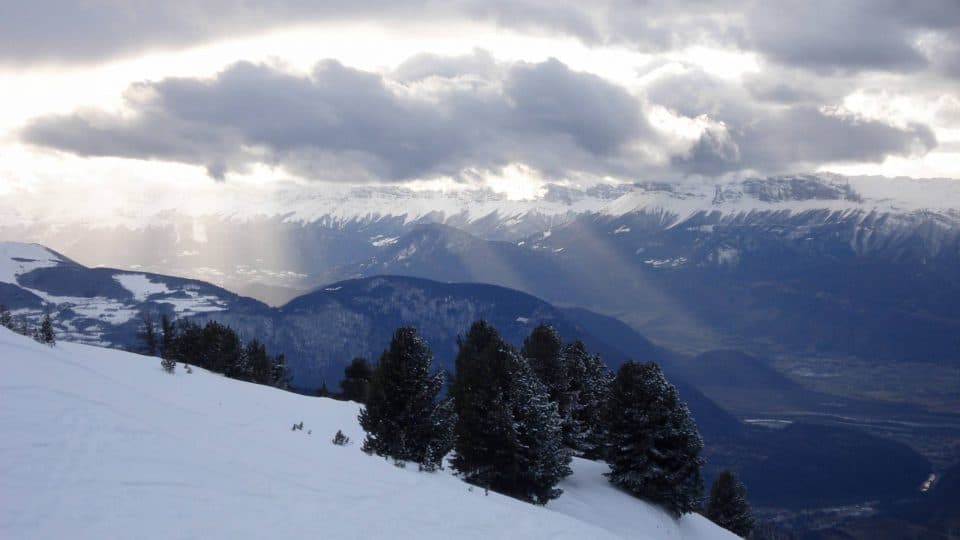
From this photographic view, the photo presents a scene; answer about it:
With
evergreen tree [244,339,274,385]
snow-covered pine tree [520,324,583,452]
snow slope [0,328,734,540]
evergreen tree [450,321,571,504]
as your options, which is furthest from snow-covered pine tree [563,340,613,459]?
evergreen tree [244,339,274,385]

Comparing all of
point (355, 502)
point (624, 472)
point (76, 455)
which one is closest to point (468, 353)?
point (624, 472)

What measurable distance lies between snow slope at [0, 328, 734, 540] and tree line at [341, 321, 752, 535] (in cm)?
511

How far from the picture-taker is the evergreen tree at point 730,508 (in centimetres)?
5431

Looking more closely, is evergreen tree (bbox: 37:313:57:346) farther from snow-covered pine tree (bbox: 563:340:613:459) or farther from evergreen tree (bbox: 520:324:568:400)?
snow-covered pine tree (bbox: 563:340:613:459)

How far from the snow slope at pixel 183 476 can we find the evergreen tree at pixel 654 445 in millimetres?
17691

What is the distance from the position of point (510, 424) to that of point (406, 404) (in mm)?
4413

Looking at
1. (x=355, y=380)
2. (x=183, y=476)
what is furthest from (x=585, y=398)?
(x=183, y=476)

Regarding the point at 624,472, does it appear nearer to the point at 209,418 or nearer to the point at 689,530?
the point at 689,530

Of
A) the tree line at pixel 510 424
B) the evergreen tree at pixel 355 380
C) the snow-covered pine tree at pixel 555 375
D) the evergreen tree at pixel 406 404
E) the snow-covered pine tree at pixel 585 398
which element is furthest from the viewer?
the evergreen tree at pixel 355 380

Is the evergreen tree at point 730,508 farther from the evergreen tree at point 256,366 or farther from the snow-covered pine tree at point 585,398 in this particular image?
the evergreen tree at point 256,366

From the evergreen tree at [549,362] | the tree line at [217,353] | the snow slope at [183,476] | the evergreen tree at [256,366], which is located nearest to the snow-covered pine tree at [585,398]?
the evergreen tree at [549,362]

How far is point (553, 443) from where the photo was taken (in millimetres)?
28578

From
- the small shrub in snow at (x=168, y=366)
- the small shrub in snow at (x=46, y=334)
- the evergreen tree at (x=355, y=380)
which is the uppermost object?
the small shrub in snow at (x=46, y=334)

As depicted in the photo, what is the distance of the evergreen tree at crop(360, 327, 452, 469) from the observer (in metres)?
27.1
